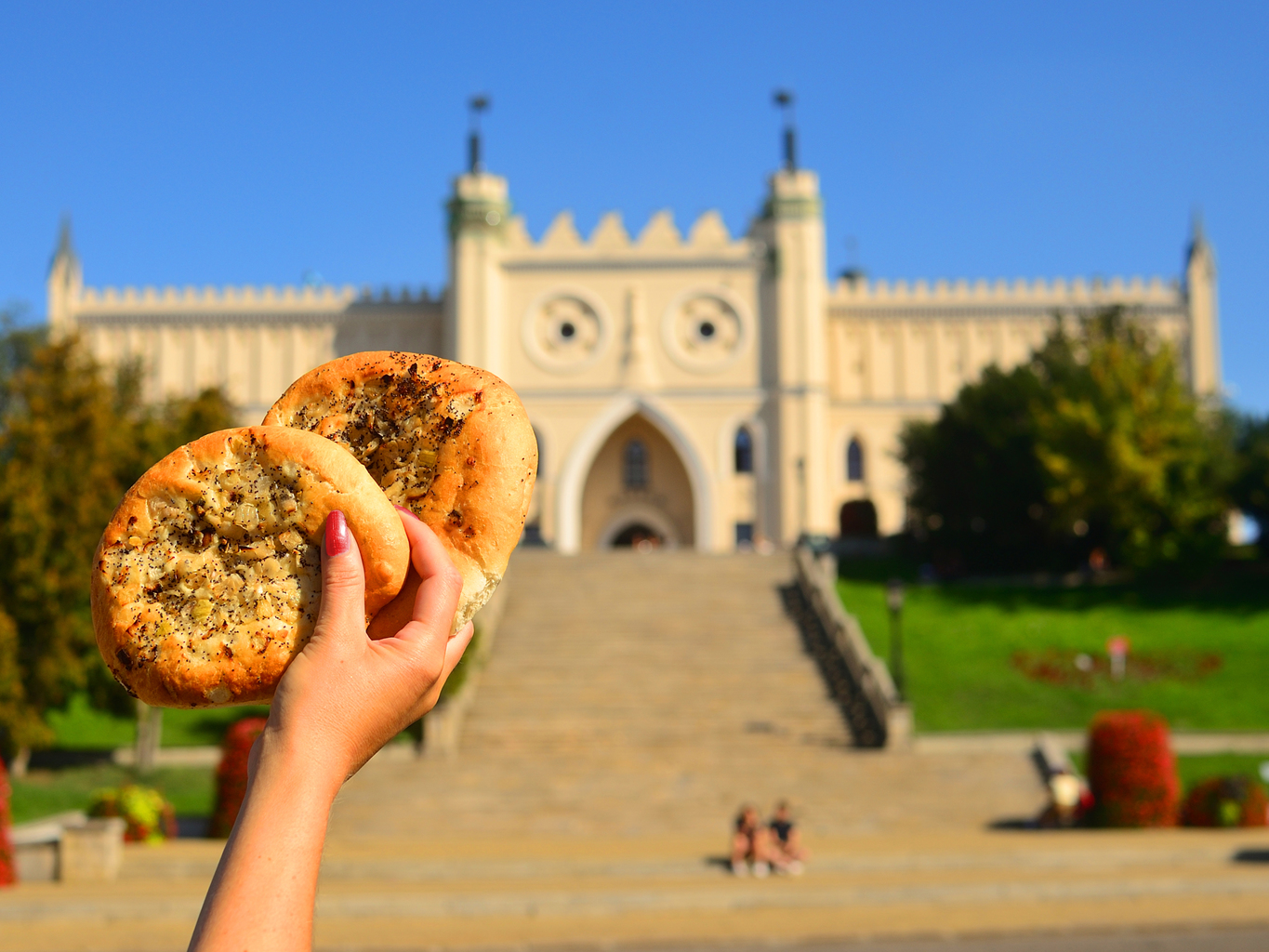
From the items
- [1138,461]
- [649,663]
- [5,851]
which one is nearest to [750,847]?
[5,851]

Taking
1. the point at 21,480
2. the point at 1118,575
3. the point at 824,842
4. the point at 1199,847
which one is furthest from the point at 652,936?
the point at 1118,575

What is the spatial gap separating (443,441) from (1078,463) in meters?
37.0

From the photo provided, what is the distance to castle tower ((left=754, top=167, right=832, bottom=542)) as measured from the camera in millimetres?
47094

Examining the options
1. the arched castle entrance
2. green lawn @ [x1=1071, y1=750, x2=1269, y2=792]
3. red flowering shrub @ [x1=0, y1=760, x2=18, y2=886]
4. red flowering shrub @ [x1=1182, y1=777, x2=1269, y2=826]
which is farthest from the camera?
the arched castle entrance

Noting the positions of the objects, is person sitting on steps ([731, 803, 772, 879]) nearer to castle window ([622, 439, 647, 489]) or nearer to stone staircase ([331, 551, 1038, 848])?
stone staircase ([331, 551, 1038, 848])

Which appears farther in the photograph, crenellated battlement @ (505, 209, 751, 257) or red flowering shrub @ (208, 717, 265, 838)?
crenellated battlement @ (505, 209, 751, 257)

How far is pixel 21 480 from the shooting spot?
22609 mm

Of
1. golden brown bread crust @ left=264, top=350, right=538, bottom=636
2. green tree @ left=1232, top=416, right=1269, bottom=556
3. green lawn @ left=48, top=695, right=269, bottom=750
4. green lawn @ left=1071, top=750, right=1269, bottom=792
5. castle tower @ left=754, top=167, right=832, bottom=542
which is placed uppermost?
castle tower @ left=754, top=167, right=832, bottom=542

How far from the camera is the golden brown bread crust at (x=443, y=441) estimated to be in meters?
2.95

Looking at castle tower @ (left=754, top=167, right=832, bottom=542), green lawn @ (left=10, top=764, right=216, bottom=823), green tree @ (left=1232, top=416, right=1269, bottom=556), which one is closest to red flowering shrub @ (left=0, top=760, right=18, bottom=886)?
green lawn @ (left=10, top=764, right=216, bottom=823)

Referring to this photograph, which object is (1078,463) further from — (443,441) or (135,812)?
(443,441)

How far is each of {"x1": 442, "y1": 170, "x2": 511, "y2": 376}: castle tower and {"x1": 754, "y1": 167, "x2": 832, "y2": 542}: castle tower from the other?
10066 millimetres

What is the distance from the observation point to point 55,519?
22.9 metres

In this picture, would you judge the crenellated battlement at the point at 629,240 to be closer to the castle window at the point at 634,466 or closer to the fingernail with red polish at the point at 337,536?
the castle window at the point at 634,466
